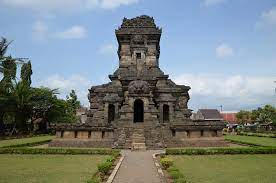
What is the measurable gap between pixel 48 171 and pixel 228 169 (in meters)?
8.54

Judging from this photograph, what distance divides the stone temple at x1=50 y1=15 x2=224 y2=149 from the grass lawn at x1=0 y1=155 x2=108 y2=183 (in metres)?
9.37

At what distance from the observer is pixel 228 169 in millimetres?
16828

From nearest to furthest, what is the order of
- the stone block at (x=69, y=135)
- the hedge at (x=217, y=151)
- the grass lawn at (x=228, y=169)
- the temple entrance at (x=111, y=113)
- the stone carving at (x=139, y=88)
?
the grass lawn at (x=228, y=169) < the hedge at (x=217, y=151) < the stone block at (x=69, y=135) < the stone carving at (x=139, y=88) < the temple entrance at (x=111, y=113)

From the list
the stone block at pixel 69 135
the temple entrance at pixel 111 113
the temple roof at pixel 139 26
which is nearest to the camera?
the stone block at pixel 69 135

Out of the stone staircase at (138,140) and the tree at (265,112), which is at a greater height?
the tree at (265,112)

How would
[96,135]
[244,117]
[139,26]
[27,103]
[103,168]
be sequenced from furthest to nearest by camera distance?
[244,117], [27,103], [139,26], [96,135], [103,168]

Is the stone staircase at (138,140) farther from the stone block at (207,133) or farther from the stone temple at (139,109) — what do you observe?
the stone block at (207,133)

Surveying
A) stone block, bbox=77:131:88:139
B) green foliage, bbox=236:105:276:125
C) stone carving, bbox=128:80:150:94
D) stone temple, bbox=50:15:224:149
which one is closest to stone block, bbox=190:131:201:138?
stone temple, bbox=50:15:224:149

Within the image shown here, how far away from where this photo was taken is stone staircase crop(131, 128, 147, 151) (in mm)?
27391

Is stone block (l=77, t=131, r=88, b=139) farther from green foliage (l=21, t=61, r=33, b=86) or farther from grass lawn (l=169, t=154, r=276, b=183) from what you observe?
green foliage (l=21, t=61, r=33, b=86)

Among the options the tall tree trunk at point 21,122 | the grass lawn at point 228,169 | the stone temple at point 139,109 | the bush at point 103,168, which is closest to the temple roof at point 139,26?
the stone temple at point 139,109

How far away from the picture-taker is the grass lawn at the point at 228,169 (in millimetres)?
13984

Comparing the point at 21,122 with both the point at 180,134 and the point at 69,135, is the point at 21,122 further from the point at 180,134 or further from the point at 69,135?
the point at 180,134

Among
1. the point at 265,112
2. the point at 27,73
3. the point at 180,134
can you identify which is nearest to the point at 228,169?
the point at 180,134
